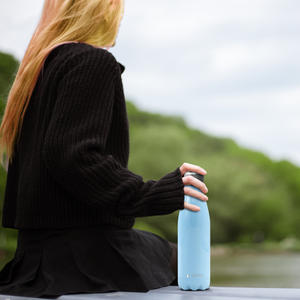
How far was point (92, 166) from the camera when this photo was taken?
2.82 ft

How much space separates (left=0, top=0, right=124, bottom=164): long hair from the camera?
107 cm

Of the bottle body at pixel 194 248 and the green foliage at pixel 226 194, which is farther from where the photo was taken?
the green foliage at pixel 226 194

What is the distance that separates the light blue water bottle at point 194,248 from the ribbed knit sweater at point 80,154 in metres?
0.12

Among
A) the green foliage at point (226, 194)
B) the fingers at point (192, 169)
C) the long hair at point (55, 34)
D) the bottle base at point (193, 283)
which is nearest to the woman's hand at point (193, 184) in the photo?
the fingers at point (192, 169)

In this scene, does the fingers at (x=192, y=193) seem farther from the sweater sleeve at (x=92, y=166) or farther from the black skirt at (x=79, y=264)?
the black skirt at (x=79, y=264)

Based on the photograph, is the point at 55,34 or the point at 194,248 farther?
the point at 55,34

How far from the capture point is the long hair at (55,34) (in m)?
1.07

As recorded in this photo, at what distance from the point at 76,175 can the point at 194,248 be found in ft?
1.06

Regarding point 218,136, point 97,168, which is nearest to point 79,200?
point 97,168

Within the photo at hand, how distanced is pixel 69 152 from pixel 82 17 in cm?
43

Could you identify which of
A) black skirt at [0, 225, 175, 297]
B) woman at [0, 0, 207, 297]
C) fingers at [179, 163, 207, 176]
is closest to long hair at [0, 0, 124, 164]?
woman at [0, 0, 207, 297]

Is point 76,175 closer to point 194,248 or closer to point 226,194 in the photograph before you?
point 194,248

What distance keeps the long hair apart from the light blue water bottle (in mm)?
528

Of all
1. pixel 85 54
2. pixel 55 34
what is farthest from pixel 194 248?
pixel 55 34
